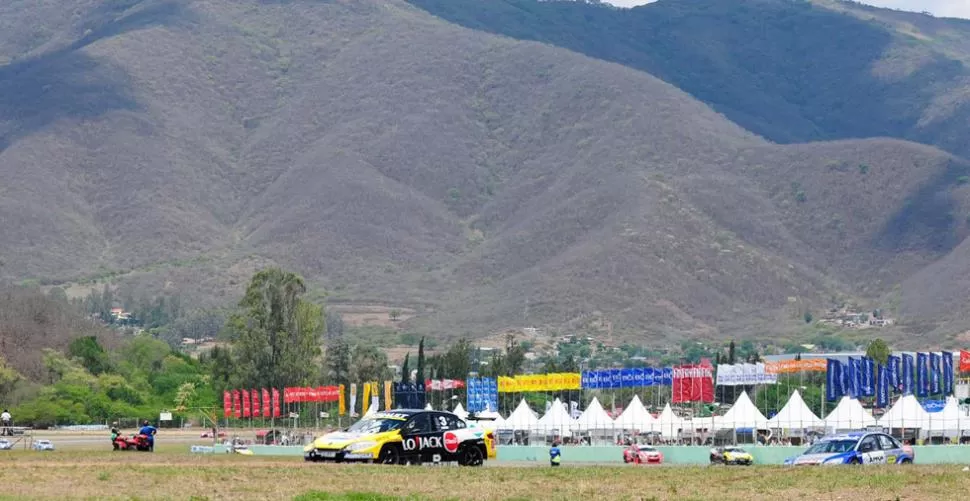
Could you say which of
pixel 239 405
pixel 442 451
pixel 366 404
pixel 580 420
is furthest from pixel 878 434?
pixel 239 405

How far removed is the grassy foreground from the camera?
3738 centimetres

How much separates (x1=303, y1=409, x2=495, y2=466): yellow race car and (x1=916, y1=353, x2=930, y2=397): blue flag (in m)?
54.1

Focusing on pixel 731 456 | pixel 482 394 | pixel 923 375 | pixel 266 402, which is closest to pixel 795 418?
pixel 923 375

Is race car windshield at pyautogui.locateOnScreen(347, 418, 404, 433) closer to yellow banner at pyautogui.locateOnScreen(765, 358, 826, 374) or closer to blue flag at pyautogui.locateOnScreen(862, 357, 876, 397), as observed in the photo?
blue flag at pyautogui.locateOnScreen(862, 357, 876, 397)

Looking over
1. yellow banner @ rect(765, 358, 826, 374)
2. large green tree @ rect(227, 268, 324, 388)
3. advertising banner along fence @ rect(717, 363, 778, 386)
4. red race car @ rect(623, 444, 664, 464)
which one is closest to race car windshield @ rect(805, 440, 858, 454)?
red race car @ rect(623, 444, 664, 464)

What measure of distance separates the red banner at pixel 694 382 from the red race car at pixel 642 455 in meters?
23.8

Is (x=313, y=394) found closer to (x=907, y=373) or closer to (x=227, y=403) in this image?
(x=227, y=403)

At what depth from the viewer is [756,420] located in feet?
338

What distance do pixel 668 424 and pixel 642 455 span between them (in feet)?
99.1

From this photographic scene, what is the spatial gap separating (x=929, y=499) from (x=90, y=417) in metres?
140

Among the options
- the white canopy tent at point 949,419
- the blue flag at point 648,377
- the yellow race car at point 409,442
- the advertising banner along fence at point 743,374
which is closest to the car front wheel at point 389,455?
the yellow race car at point 409,442

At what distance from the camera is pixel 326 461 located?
167ft

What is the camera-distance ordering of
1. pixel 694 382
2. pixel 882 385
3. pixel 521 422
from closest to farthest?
pixel 882 385
pixel 694 382
pixel 521 422

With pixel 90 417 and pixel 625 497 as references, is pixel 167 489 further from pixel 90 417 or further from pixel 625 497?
pixel 90 417
